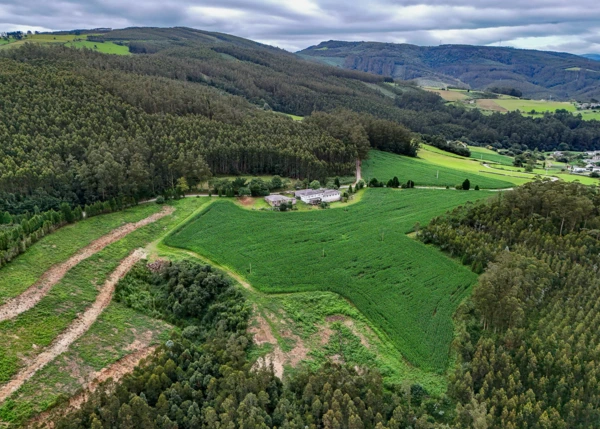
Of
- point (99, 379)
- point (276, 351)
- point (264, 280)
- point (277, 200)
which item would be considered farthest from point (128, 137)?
point (276, 351)

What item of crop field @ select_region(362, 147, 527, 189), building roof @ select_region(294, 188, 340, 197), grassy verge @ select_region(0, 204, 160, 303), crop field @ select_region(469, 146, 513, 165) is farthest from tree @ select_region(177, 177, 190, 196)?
crop field @ select_region(469, 146, 513, 165)

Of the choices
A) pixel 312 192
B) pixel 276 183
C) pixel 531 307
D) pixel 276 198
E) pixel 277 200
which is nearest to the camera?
pixel 531 307

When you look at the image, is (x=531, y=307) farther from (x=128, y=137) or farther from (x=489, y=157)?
(x=489, y=157)

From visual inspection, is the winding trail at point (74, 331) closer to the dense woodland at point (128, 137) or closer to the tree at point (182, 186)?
the dense woodland at point (128, 137)

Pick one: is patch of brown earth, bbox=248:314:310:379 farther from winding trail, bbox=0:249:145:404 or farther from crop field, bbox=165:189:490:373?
winding trail, bbox=0:249:145:404

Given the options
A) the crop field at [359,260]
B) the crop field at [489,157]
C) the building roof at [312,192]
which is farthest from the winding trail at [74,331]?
the crop field at [489,157]
